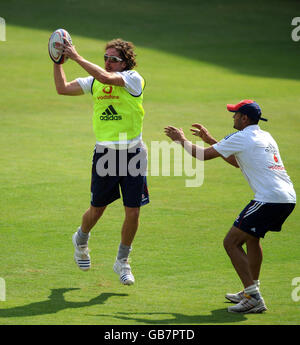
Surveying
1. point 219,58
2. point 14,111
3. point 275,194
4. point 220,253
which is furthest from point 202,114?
point 275,194

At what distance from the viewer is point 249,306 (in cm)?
696

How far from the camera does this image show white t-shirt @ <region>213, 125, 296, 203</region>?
7.01 metres

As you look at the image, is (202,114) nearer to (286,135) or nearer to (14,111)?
(286,135)

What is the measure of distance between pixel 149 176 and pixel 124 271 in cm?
504

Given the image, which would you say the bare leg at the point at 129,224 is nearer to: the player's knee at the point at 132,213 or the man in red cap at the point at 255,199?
the player's knee at the point at 132,213

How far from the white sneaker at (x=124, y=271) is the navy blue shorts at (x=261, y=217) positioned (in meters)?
1.42

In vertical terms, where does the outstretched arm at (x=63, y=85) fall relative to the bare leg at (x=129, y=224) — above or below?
above

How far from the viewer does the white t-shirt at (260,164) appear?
7008 mm

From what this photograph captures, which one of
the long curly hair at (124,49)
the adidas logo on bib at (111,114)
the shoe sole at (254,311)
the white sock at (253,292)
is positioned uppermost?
the long curly hair at (124,49)

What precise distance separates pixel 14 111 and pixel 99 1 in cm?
1308

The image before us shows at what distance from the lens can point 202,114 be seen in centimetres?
1723

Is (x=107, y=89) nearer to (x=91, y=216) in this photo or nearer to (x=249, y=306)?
(x=91, y=216)

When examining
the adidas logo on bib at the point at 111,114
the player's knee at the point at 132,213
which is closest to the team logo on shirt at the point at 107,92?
the adidas logo on bib at the point at 111,114

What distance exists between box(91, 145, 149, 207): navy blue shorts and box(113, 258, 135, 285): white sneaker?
2.15 ft
